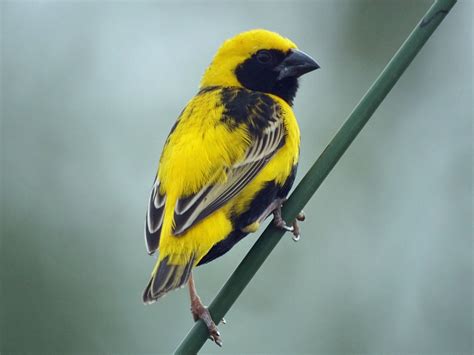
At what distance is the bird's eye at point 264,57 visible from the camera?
14.2 ft

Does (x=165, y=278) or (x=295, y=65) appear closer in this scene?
(x=165, y=278)

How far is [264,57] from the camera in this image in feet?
14.2

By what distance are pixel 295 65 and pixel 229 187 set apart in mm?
1197

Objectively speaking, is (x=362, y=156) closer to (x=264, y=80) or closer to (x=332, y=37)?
(x=332, y=37)

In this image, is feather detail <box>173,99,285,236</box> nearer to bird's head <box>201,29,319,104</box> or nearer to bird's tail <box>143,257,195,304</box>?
bird's tail <box>143,257,195,304</box>

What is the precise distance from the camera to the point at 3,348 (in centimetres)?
568

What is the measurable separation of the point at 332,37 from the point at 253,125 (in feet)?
12.8

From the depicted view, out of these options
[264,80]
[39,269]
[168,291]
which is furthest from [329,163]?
[39,269]

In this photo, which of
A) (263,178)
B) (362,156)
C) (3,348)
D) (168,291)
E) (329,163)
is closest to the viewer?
(329,163)

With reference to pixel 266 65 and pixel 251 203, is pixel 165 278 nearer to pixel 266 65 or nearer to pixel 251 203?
pixel 251 203

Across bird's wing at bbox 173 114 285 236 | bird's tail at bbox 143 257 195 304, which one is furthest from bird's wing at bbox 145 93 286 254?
bird's tail at bbox 143 257 195 304

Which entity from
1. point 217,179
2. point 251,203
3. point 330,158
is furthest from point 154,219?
point 330,158

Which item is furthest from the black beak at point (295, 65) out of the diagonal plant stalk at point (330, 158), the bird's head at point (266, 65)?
the diagonal plant stalk at point (330, 158)

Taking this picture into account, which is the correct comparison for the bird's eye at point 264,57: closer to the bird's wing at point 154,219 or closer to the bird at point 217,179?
the bird at point 217,179
